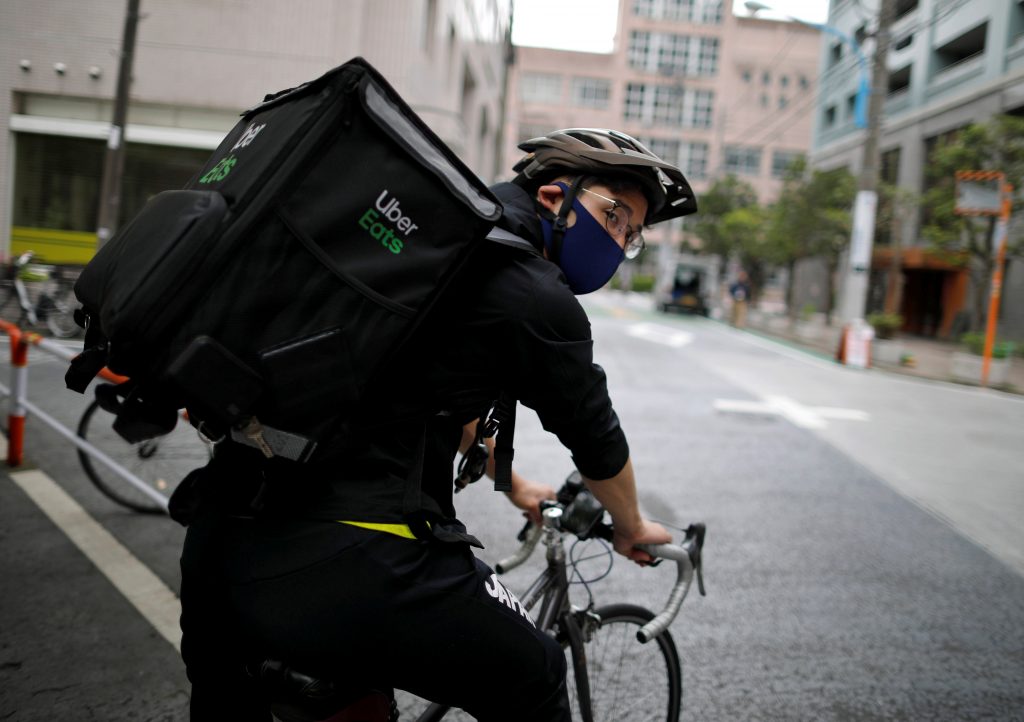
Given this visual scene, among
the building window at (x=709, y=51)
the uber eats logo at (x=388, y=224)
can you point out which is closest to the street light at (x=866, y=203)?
the uber eats logo at (x=388, y=224)

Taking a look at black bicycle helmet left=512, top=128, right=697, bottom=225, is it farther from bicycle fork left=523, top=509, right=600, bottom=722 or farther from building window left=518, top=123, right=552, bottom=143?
building window left=518, top=123, right=552, bottom=143

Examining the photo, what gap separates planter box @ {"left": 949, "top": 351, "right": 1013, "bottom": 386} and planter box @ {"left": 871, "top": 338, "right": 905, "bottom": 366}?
1600mm

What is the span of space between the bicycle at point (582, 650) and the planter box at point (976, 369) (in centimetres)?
1505

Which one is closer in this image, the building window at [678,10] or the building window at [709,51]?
the building window at [678,10]

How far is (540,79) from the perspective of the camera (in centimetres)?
6994

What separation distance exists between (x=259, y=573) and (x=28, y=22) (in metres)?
9.59

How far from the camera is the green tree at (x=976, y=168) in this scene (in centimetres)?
1762

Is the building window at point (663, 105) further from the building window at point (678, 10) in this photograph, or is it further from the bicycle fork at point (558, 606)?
the bicycle fork at point (558, 606)

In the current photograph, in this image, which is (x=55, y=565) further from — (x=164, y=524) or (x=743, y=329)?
(x=743, y=329)

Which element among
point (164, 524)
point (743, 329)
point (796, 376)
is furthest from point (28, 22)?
point (743, 329)

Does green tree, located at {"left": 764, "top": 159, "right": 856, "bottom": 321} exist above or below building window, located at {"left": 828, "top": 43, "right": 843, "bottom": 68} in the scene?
below

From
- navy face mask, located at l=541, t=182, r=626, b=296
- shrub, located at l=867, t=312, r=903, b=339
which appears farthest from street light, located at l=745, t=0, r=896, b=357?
navy face mask, located at l=541, t=182, r=626, b=296

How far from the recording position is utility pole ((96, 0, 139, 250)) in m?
11.0

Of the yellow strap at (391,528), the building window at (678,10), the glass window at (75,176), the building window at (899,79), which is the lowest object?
the yellow strap at (391,528)
